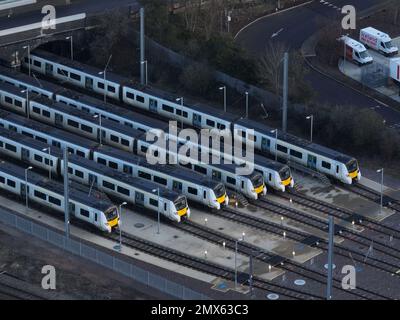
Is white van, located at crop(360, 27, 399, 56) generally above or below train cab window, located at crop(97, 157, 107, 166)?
above

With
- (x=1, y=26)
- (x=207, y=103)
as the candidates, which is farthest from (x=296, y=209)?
(x=1, y=26)

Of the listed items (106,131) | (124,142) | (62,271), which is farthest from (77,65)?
(62,271)

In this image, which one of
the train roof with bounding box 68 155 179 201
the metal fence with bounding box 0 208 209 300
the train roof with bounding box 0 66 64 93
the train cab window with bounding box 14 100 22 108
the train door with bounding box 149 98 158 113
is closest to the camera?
the metal fence with bounding box 0 208 209 300

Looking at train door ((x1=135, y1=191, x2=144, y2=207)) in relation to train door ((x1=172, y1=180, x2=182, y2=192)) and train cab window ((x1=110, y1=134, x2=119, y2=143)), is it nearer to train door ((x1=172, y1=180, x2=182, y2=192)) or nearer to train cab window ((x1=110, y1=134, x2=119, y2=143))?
train door ((x1=172, y1=180, x2=182, y2=192))

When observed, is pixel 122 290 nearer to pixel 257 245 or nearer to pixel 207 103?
pixel 257 245

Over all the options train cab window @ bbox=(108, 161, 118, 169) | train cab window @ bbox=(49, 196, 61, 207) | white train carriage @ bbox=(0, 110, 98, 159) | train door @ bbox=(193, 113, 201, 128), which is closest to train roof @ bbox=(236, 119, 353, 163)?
train door @ bbox=(193, 113, 201, 128)

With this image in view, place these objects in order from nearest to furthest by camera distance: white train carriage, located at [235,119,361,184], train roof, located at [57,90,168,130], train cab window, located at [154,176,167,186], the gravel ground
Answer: the gravel ground → train cab window, located at [154,176,167,186] → white train carriage, located at [235,119,361,184] → train roof, located at [57,90,168,130]
